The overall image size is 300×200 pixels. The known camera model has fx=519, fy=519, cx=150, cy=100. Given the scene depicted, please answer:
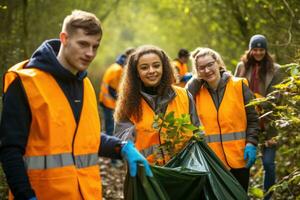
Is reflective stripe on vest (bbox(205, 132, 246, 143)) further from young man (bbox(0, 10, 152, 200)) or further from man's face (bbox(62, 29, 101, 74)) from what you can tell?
man's face (bbox(62, 29, 101, 74))

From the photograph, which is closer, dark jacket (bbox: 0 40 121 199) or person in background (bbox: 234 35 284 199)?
dark jacket (bbox: 0 40 121 199)

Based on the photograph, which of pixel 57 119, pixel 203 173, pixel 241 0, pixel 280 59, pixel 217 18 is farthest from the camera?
pixel 217 18

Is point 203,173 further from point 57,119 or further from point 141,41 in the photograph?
point 141,41

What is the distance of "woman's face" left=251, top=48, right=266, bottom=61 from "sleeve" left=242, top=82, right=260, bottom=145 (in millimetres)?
1112

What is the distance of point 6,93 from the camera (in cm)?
299

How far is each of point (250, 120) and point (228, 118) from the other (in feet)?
0.88

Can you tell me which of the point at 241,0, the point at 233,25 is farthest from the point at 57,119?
the point at 233,25

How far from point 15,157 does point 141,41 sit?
34.6 meters

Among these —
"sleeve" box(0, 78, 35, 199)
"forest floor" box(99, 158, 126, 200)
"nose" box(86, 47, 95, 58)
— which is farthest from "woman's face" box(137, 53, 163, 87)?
"forest floor" box(99, 158, 126, 200)

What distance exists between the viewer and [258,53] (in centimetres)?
625

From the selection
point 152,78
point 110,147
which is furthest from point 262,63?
point 110,147

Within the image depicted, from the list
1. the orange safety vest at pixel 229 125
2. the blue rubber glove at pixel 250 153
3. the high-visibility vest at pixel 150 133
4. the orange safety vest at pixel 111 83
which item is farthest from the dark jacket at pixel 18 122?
the orange safety vest at pixel 111 83

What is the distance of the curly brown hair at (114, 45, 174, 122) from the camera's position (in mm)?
4586

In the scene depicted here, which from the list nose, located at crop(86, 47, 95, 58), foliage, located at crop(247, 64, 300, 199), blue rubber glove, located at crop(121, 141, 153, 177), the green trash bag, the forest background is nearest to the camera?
nose, located at crop(86, 47, 95, 58)
